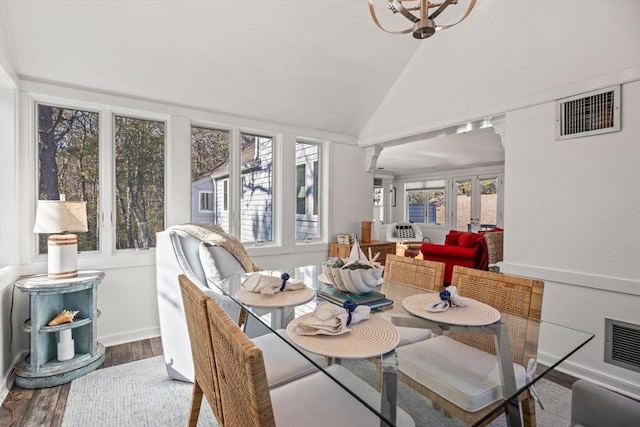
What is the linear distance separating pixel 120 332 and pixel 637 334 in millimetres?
4275

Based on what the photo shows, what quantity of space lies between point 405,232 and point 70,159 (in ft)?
26.2

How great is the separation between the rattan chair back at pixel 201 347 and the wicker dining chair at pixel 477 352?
0.73 meters

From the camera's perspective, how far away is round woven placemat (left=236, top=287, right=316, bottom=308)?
167 centimetres

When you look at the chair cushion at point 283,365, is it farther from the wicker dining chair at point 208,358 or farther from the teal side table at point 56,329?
the teal side table at point 56,329

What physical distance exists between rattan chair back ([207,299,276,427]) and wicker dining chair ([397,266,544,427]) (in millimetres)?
567

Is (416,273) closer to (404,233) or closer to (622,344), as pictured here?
(622,344)

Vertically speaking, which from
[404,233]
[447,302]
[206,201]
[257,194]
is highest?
[257,194]

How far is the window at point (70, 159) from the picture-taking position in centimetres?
287

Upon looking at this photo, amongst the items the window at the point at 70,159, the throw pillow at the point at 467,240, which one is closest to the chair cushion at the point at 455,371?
the window at the point at 70,159

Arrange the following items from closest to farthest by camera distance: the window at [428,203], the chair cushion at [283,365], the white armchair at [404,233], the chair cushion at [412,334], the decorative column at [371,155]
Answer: the chair cushion at [412,334]
the chair cushion at [283,365]
the decorative column at [371,155]
the white armchair at [404,233]
the window at [428,203]

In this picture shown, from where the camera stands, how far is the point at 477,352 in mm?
1492

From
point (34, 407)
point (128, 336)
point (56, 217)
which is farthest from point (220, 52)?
point (34, 407)

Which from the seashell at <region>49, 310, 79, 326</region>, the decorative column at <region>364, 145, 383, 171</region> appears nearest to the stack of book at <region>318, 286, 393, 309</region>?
the seashell at <region>49, 310, 79, 326</region>

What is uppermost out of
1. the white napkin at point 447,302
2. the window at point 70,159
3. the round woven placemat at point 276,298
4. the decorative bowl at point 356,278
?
the window at point 70,159
